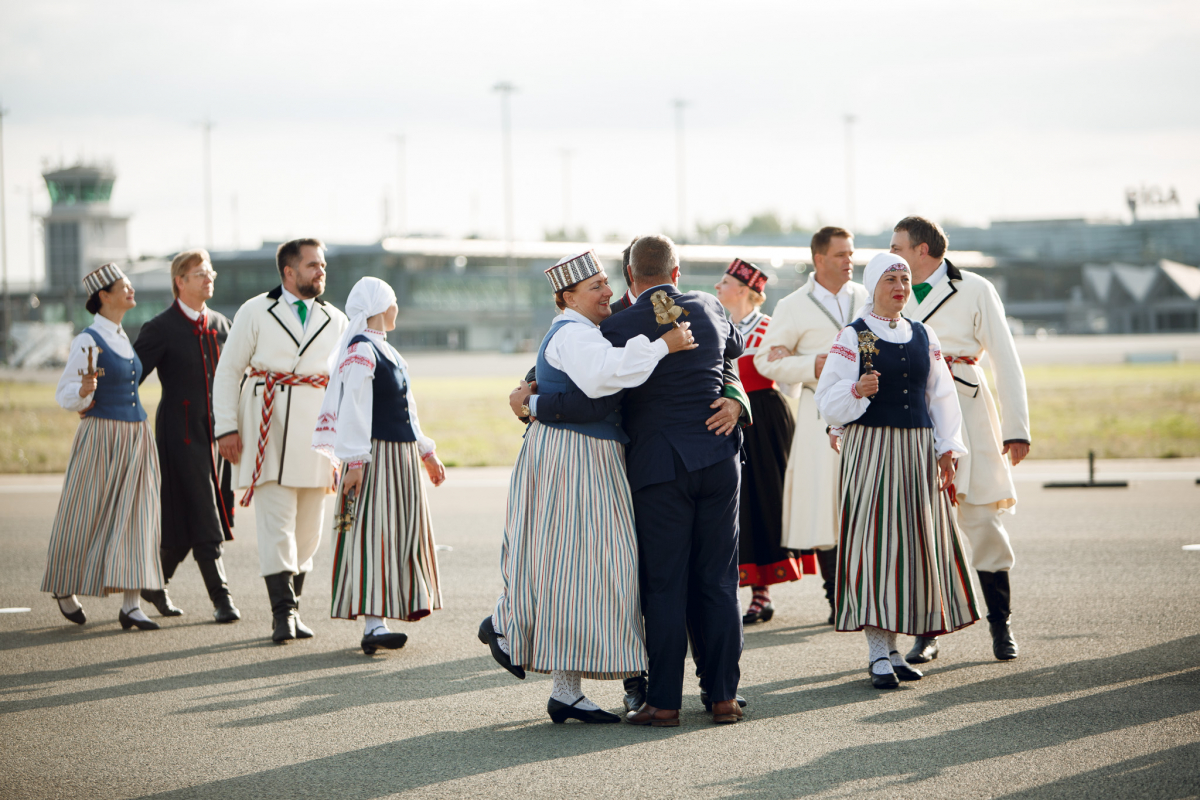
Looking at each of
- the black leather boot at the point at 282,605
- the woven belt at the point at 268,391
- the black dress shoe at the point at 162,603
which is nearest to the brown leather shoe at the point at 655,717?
the black leather boot at the point at 282,605

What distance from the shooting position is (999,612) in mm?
5938

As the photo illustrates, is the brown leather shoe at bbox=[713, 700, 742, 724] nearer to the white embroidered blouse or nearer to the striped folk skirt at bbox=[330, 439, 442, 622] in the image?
the white embroidered blouse

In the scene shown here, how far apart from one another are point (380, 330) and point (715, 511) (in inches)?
94.8

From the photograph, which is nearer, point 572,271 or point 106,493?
point 572,271

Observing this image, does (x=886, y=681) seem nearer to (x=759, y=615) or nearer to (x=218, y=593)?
(x=759, y=615)

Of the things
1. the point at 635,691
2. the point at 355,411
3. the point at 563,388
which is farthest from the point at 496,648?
the point at 355,411

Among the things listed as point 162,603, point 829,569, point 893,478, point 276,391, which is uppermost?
point 276,391

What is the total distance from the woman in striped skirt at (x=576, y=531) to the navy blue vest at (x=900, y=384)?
114 cm

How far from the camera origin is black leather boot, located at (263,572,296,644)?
6.62m

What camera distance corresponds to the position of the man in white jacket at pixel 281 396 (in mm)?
6941

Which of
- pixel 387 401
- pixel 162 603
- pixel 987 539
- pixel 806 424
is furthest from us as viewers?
pixel 162 603

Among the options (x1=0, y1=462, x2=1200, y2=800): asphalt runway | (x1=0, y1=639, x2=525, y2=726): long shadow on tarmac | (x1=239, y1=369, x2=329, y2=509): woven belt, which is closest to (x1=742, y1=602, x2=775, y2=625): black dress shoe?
(x1=0, y1=462, x2=1200, y2=800): asphalt runway

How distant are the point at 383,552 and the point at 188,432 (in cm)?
206

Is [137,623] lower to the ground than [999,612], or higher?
lower
